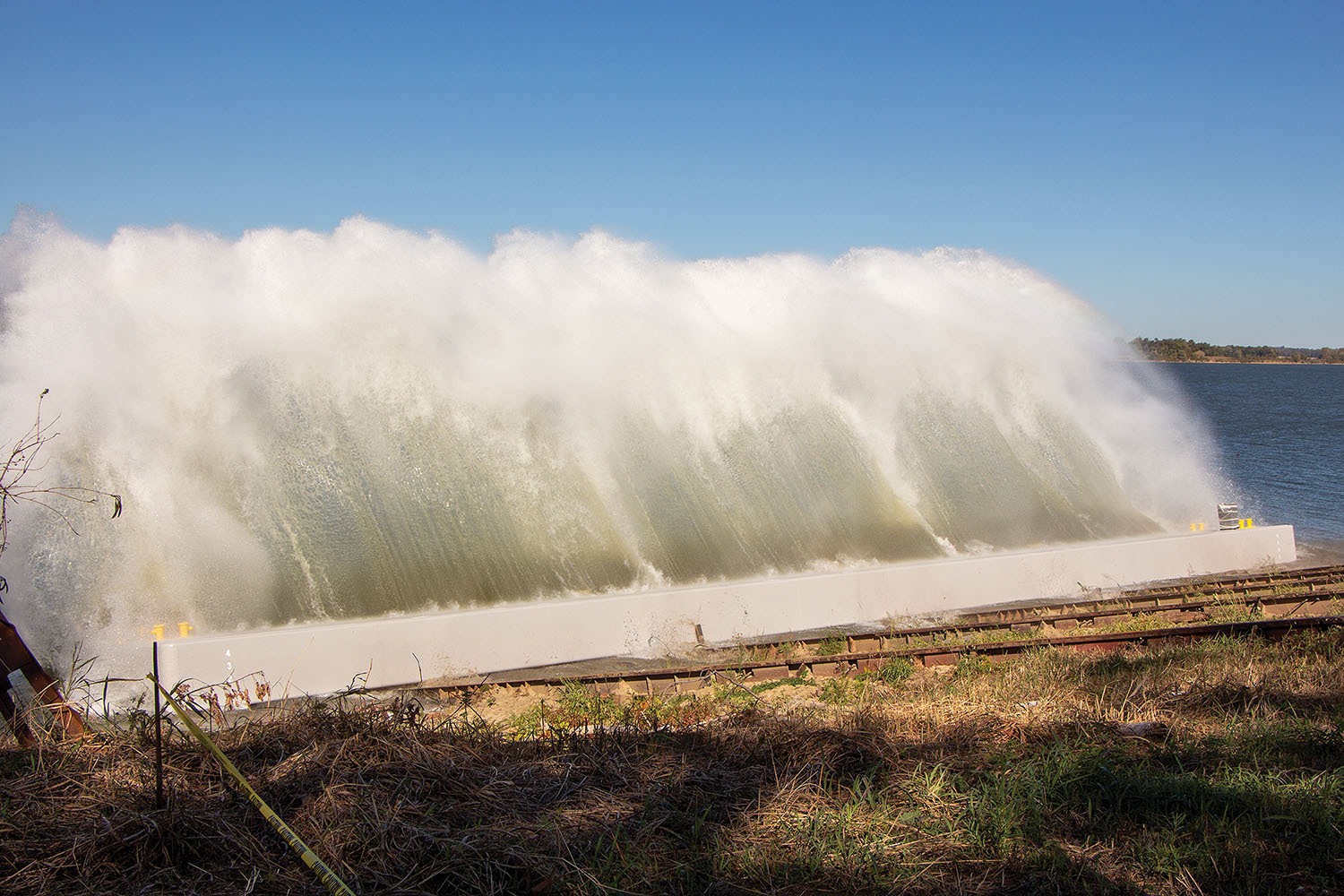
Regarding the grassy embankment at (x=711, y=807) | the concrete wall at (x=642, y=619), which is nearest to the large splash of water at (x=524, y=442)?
the concrete wall at (x=642, y=619)

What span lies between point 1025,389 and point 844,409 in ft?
16.5

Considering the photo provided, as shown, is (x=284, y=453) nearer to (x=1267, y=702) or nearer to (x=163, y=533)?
(x=163, y=533)

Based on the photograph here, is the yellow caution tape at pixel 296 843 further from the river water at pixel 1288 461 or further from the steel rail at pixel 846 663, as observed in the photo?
the river water at pixel 1288 461

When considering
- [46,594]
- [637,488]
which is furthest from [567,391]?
[46,594]

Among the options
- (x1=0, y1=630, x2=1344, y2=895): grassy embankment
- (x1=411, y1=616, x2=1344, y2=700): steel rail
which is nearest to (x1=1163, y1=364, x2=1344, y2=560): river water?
(x1=411, y1=616, x2=1344, y2=700): steel rail

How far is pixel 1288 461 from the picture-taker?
134 ft

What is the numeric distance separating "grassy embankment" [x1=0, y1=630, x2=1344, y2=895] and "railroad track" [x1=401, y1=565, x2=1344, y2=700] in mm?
4598

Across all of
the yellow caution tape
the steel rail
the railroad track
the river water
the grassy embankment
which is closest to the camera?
the yellow caution tape

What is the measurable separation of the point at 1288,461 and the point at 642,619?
130 feet

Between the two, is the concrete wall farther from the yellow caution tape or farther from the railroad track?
the yellow caution tape

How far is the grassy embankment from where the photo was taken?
3660 mm

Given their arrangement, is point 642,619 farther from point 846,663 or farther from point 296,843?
point 296,843

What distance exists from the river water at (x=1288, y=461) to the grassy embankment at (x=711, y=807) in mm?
19509

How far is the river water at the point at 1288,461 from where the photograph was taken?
25500 millimetres
